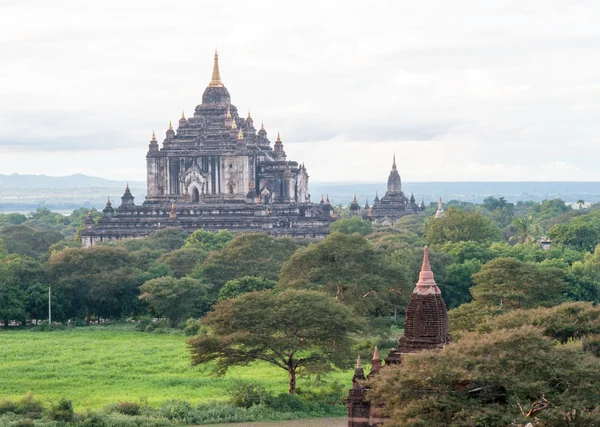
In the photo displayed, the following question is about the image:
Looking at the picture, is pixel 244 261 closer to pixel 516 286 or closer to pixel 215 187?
pixel 516 286

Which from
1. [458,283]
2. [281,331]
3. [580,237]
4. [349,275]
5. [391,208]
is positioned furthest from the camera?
[391,208]

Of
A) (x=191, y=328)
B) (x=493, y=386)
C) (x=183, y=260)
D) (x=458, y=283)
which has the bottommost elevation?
(x=191, y=328)

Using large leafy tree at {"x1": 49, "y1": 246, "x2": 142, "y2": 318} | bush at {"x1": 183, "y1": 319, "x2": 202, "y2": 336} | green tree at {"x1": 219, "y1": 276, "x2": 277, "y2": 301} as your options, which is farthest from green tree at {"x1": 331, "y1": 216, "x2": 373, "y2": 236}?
bush at {"x1": 183, "y1": 319, "x2": 202, "y2": 336}

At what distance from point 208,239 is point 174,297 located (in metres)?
32.2

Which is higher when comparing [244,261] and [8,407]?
[244,261]

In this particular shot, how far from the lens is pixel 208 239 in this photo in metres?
109

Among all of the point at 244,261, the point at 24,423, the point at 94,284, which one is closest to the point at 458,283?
the point at 244,261

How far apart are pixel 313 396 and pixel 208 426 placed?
5690 millimetres

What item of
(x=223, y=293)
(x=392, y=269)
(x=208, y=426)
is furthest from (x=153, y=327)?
(x=208, y=426)

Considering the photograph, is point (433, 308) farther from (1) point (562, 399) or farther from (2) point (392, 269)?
(2) point (392, 269)

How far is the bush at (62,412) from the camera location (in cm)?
4675

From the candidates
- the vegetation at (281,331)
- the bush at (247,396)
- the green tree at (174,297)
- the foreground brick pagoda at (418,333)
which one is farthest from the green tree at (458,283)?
the foreground brick pagoda at (418,333)

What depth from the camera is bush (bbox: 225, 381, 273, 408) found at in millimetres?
50469

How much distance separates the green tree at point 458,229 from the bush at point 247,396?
60.2m
